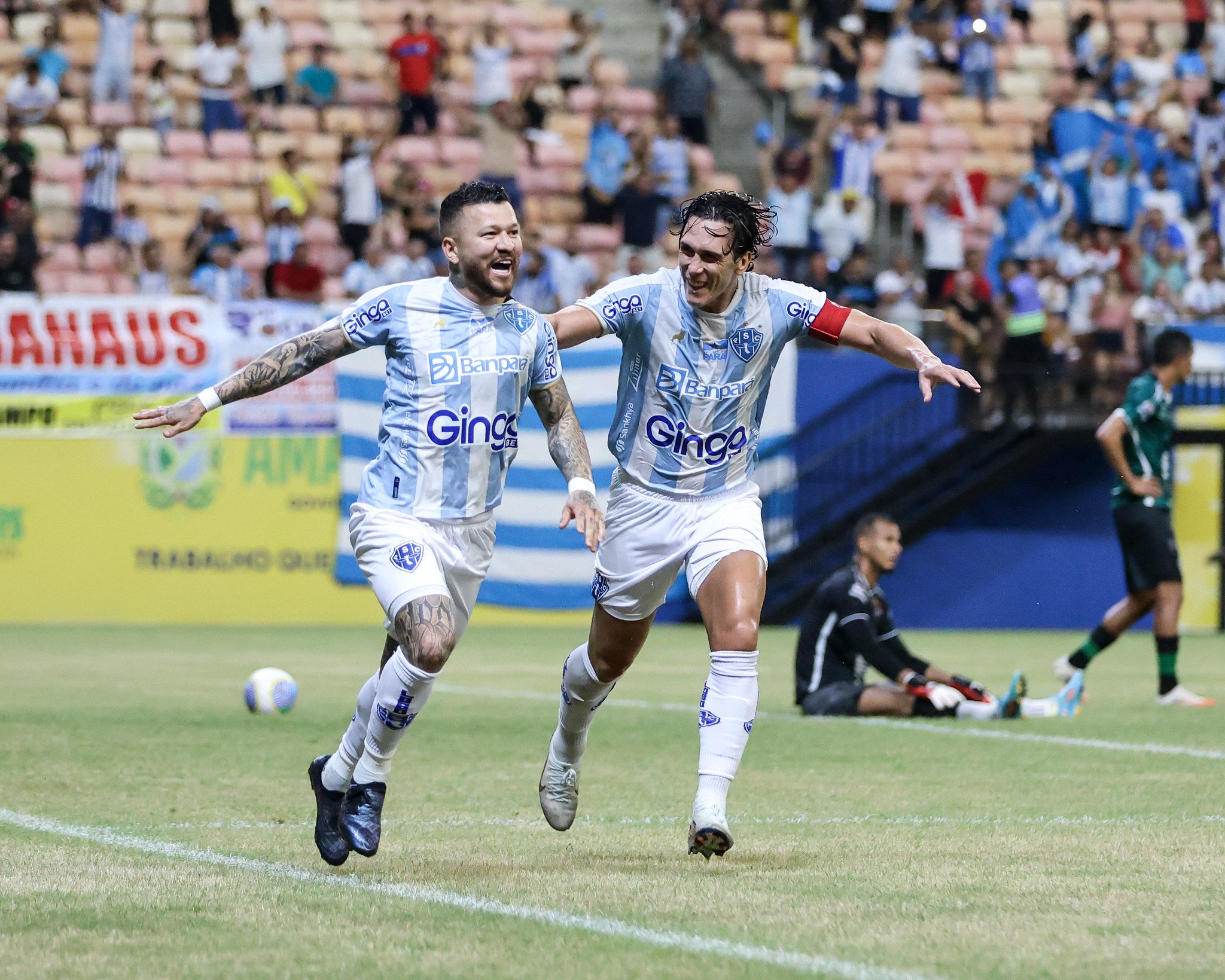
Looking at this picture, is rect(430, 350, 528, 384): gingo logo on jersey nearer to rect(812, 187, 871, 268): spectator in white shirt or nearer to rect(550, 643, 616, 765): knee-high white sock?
rect(550, 643, 616, 765): knee-high white sock

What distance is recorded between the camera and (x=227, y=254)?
19953 millimetres

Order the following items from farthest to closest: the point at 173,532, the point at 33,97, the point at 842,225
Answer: the point at 842,225 → the point at 33,97 → the point at 173,532

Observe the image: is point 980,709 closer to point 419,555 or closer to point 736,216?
point 736,216

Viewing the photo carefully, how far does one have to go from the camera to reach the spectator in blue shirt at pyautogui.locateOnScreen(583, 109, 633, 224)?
75.4 feet

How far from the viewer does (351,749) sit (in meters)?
6.47

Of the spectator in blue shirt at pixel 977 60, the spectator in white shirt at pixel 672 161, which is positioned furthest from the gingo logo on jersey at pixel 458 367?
the spectator in blue shirt at pixel 977 60

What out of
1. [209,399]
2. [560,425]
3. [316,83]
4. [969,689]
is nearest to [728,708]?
[560,425]

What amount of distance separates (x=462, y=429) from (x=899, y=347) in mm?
1526

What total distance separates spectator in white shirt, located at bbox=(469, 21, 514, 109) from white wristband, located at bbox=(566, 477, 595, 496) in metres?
17.6

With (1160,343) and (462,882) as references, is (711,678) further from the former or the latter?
(1160,343)

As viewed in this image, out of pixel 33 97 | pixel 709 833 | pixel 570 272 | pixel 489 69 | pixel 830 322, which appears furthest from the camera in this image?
pixel 489 69

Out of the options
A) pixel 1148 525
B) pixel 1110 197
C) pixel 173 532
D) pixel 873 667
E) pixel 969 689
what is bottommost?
pixel 173 532

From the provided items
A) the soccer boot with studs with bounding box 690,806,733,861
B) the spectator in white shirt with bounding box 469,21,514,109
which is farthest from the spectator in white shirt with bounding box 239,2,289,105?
the soccer boot with studs with bounding box 690,806,733,861

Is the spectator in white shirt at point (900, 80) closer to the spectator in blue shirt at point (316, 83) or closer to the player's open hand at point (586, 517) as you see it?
the spectator in blue shirt at point (316, 83)
